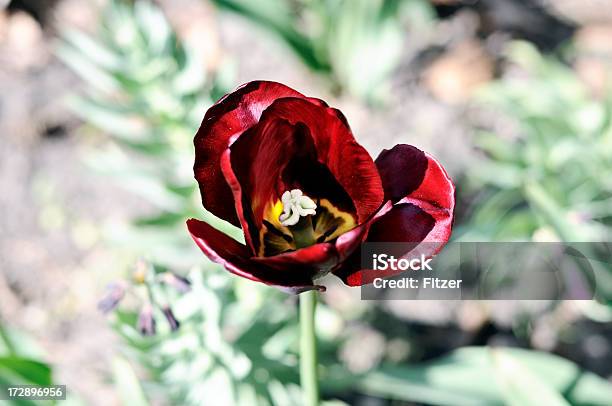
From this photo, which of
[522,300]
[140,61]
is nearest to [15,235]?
[140,61]

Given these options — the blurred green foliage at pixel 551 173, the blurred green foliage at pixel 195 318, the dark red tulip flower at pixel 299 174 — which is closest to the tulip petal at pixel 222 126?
the dark red tulip flower at pixel 299 174

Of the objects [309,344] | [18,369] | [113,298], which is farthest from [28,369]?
[309,344]

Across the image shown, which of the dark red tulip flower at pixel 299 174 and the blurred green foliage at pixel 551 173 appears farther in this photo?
the blurred green foliage at pixel 551 173

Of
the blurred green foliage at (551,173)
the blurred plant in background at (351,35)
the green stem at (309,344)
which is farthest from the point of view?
the blurred plant in background at (351,35)

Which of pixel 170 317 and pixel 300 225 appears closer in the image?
pixel 300 225

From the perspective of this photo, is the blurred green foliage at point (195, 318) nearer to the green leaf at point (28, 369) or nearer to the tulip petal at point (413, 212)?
the green leaf at point (28, 369)

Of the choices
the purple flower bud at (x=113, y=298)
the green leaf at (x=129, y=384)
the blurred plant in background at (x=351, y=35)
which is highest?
the blurred plant in background at (x=351, y=35)

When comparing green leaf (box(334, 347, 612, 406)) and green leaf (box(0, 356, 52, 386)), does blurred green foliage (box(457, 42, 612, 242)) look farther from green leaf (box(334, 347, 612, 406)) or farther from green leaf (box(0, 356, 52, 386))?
green leaf (box(0, 356, 52, 386))

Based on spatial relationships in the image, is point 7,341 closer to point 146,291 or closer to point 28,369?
point 28,369
